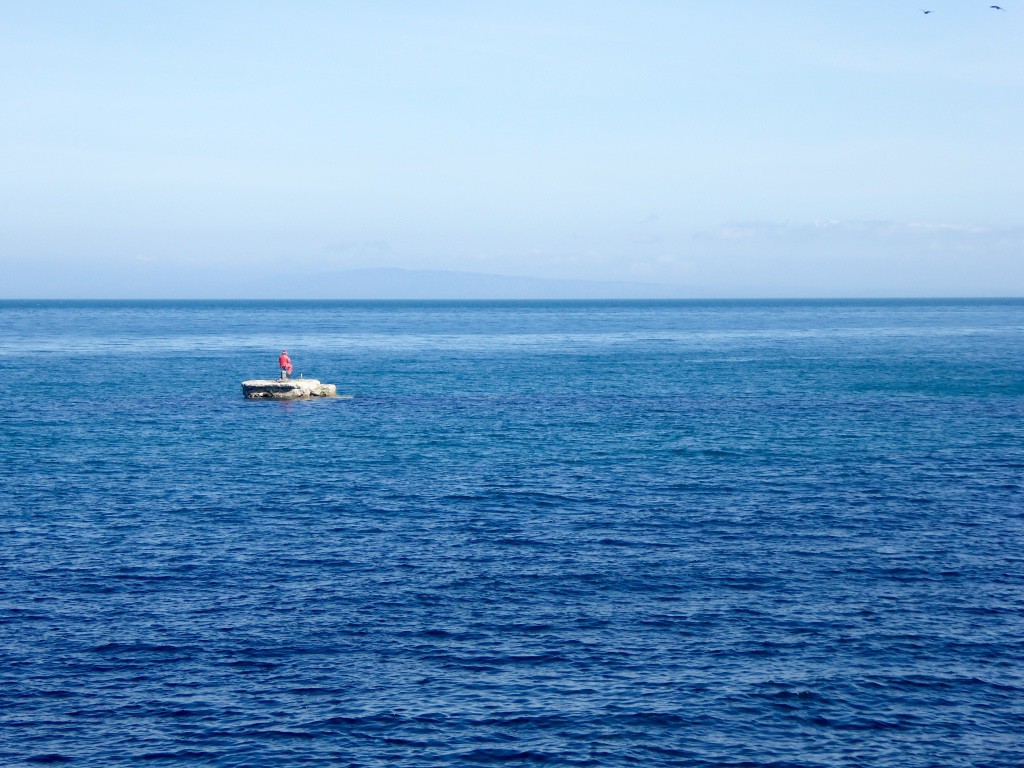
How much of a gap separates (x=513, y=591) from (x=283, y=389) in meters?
56.1

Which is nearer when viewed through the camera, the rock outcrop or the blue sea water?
the blue sea water

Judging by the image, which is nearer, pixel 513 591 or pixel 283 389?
pixel 513 591

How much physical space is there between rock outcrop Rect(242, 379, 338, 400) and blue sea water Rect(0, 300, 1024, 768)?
40.6 feet

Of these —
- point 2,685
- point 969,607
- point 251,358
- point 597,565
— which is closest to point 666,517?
point 597,565

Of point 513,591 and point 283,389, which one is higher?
point 283,389

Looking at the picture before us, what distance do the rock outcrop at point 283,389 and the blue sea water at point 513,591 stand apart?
12.4 m

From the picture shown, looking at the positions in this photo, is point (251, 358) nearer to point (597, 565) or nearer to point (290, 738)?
point (597, 565)

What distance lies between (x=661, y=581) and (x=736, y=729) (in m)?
10.9

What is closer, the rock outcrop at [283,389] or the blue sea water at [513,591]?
the blue sea water at [513,591]

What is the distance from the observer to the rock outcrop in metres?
88.6

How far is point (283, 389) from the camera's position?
88812 millimetres

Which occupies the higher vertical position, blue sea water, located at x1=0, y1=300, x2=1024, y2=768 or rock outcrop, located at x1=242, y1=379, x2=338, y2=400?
rock outcrop, located at x1=242, y1=379, x2=338, y2=400

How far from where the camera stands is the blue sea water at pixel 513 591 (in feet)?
86.1

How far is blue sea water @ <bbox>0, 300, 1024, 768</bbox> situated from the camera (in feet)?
86.1
